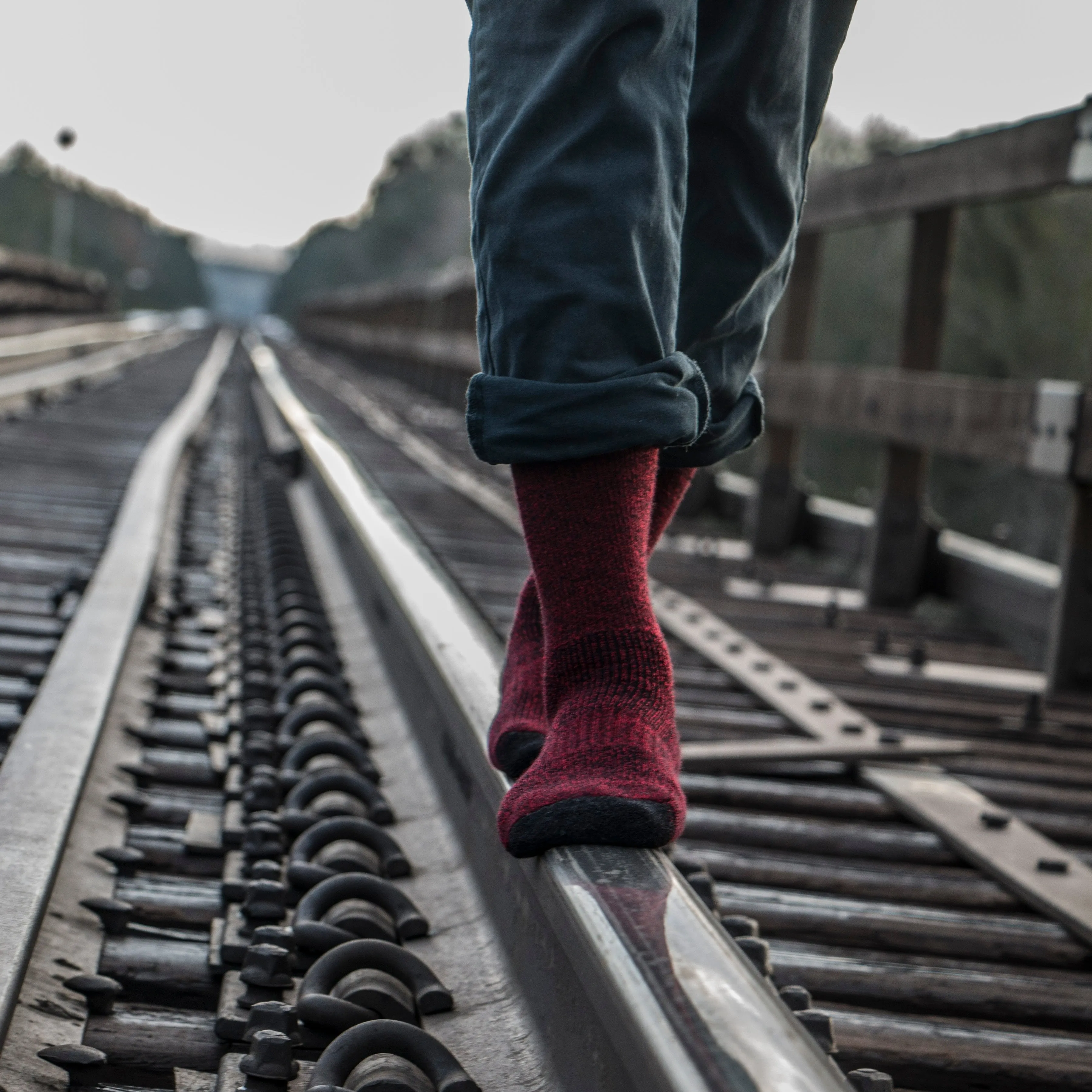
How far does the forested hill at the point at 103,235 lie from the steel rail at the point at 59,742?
186 feet

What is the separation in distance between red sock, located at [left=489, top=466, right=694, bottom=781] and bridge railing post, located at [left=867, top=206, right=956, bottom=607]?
8.78 feet

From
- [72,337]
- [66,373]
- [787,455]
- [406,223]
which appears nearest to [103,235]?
[406,223]

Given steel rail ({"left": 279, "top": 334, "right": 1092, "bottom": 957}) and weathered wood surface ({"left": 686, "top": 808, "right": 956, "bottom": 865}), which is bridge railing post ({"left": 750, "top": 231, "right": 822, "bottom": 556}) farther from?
weathered wood surface ({"left": 686, "top": 808, "right": 956, "bottom": 865})

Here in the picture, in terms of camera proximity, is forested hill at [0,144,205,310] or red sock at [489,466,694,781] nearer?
red sock at [489,466,694,781]

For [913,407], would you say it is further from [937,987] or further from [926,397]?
[937,987]

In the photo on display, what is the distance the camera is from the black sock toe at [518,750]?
128 cm

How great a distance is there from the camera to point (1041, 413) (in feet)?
9.78

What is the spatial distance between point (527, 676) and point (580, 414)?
38 centimetres

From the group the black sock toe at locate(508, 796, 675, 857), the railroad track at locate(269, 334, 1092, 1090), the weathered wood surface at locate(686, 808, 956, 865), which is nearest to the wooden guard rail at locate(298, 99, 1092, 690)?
the railroad track at locate(269, 334, 1092, 1090)

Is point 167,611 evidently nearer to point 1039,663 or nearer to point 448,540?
point 448,540

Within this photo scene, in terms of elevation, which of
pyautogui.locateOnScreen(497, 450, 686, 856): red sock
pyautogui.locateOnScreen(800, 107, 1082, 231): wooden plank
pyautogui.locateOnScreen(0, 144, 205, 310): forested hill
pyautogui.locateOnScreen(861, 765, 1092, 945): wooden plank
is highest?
pyautogui.locateOnScreen(0, 144, 205, 310): forested hill

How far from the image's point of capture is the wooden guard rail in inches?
118

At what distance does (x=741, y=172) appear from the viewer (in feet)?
4.77

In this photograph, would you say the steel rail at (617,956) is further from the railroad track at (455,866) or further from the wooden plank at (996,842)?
the wooden plank at (996,842)
